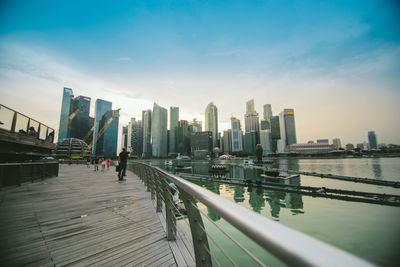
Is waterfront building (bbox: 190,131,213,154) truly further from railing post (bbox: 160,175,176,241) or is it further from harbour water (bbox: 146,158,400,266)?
railing post (bbox: 160,175,176,241)

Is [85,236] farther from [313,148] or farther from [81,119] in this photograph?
[313,148]

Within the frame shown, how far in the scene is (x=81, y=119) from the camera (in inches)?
5709

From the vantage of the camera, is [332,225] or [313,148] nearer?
[332,225]

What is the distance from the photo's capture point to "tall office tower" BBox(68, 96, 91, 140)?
→ 142 metres

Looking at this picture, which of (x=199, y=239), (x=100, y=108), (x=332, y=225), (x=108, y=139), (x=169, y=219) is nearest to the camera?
(x=199, y=239)

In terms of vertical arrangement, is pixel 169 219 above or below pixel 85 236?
above

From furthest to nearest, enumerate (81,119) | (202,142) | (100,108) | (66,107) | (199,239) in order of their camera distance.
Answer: (202,142) < (100,108) < (81,119) < (66,107) < (199,239)

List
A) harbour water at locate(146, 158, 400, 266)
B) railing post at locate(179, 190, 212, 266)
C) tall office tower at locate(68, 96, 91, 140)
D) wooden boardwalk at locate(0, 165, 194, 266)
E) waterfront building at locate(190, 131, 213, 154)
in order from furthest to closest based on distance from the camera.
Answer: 1. waterfront building at locate(190, 131, 213, 154)
2. tall office tower at locate(68, 96, 91, 140)
3. harbour water at locate(146, 158, 400, 266)
4. wooden boardwalk at locate(0, 165, 194, 266)
5. railing post at locate(179, 190, 212, 266)

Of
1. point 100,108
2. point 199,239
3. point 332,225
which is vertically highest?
point 100,108

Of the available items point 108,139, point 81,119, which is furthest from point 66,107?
point 108,139

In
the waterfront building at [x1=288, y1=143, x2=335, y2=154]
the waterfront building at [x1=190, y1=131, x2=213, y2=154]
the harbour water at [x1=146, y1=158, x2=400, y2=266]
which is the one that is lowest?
the harbour water at [x1=146, y1=158, x2=400, y2=266]

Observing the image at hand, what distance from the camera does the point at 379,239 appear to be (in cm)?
1232

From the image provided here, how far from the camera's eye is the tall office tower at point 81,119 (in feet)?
465

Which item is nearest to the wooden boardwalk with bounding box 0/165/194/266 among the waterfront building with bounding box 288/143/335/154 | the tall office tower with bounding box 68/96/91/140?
the tall office tower with bounding box 68/96/91/140
